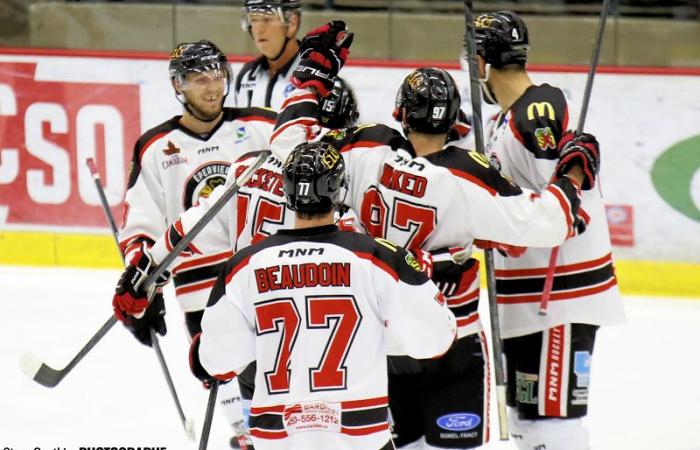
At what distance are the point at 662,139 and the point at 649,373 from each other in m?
1.47

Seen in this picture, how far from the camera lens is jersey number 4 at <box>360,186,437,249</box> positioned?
327 cm

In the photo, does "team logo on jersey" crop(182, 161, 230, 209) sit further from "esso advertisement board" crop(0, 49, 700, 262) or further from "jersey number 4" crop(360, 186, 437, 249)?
"esso advertisement board" crop(0, 49, 700, 262)

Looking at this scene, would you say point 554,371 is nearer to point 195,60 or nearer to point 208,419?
point 208,419

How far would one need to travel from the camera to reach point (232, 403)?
421 centimetres

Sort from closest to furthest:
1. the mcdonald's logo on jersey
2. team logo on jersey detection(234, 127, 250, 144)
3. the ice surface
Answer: the mcdonald's logo on jersey → team logo on jersey detection(234, 127, 250, 144) → the ice surface

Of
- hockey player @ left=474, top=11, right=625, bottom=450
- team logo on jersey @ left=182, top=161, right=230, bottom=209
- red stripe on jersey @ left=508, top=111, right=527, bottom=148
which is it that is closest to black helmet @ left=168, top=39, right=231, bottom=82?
team logo on jersey @ left=182, top=161, right=230, bottom=209

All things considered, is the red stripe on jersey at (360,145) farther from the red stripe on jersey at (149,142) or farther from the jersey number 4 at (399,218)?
the red stripe on jersey at (149,142)

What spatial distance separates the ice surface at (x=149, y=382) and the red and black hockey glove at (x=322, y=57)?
5.11 feet

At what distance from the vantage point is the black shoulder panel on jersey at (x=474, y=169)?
3254mm

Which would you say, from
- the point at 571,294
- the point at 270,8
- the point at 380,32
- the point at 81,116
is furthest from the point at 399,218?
the point at 81,116

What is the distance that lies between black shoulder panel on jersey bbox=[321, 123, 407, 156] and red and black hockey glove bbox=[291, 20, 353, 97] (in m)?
0.21

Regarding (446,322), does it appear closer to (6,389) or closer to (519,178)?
(519,178)

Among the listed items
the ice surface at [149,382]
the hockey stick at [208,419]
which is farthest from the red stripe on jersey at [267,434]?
the ice surface at [149,382]

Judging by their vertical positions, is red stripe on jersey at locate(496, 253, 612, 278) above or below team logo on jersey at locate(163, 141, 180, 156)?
below
